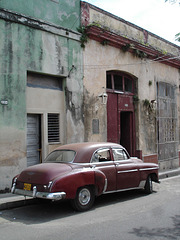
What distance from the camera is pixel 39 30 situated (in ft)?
31.5

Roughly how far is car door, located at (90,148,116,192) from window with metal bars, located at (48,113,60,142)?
2948 millimetres

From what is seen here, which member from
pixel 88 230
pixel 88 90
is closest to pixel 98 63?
pixel 88 90

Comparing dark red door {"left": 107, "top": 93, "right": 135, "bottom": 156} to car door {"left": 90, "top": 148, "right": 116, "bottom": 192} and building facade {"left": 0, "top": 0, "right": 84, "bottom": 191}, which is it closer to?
building facade {"left": 0, "top": 0, "right": 84, "bottom": 191}

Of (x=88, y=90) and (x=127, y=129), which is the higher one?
Answer: (x=88, y=90)

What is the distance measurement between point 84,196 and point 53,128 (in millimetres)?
4025

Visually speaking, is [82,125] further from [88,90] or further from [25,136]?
[25,136]

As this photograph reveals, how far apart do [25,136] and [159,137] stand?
813cm

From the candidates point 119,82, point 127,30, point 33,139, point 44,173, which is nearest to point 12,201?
point 44,173

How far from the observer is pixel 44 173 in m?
6.27

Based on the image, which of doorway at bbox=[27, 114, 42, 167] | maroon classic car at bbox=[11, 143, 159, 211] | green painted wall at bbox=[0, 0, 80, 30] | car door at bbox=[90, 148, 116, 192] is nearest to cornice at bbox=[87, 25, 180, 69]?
green painted wall at bbox=[0, 0, 80, 30]

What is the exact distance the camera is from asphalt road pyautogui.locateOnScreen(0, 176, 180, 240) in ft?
16.3

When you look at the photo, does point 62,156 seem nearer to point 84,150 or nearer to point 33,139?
point 84,150

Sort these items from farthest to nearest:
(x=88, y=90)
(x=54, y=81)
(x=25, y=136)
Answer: (x=88, y=90) → (x=54, y=81) → (x=25, y=136)

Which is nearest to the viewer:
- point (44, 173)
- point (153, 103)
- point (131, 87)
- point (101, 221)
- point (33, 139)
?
point (101, 221)
